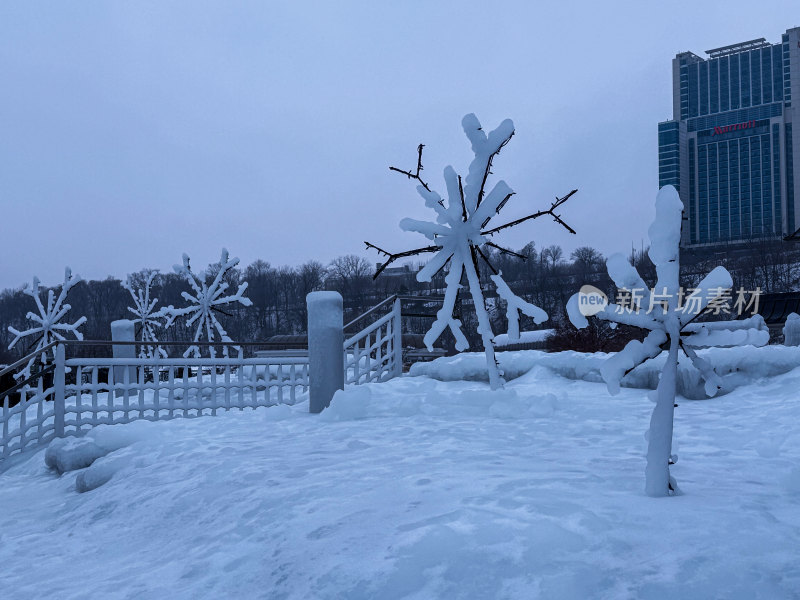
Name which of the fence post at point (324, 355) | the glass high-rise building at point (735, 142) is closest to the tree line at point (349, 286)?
the glass high-rise building at point (735, 142)

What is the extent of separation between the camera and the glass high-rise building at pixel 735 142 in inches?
3546

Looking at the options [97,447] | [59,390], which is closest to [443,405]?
[97,447]

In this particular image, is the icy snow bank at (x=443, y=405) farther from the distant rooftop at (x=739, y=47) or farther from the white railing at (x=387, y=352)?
the distant rooftop at (x=739, y=47)

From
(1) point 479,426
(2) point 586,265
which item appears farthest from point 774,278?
(1) point 479,426

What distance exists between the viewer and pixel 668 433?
361 centimetres

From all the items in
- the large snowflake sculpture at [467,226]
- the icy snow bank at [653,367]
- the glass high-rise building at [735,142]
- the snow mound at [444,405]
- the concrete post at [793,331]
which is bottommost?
the snow mound at [444,405]

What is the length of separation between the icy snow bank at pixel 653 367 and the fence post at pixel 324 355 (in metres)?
2.63

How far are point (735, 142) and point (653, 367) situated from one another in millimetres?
100708

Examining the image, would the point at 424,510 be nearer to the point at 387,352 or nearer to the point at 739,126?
the point at 387,352

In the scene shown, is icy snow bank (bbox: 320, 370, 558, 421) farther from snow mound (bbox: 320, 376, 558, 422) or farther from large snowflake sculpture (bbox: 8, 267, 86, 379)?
large snowflake sculpture (bbox: 8, 267, 86, 379)

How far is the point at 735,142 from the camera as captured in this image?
94.9m

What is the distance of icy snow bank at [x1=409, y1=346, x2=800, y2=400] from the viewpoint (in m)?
8.40

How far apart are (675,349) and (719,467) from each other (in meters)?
1.58

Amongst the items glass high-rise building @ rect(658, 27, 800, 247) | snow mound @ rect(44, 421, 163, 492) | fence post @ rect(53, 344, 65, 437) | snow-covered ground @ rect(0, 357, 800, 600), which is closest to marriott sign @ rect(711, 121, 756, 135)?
glass high-rise building @ rect(658, 27, 800, 247)
